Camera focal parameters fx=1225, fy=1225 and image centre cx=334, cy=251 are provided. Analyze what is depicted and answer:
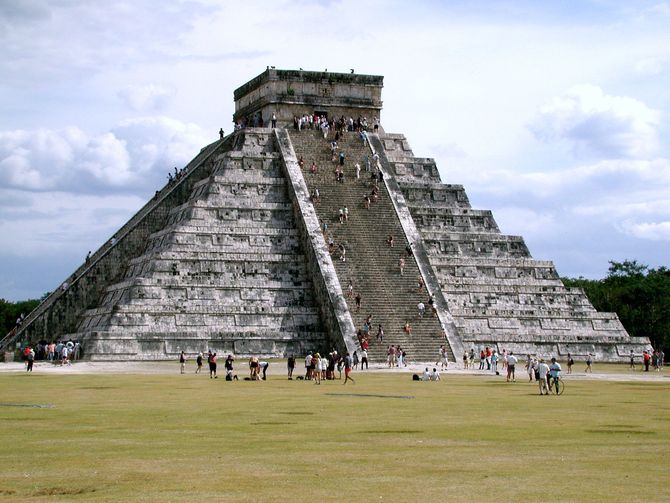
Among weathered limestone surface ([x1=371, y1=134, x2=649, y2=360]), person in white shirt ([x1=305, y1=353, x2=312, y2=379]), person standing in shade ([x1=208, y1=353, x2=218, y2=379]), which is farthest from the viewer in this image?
weathered limestone surface ([x1=371, y1=134, x2=649, y2=360])

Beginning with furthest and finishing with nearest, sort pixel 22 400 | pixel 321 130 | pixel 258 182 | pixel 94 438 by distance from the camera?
pixel 321 130, pixel 258 182, pixel 22 400, pixel 94 438

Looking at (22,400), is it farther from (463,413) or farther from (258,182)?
(258,182)

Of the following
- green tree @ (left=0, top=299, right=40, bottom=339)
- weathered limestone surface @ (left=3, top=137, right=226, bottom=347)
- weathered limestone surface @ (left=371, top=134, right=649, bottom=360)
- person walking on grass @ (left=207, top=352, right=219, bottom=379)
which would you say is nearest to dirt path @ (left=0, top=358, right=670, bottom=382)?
person walking on grass @ (left=207, top=352, right=219, bottom=379)

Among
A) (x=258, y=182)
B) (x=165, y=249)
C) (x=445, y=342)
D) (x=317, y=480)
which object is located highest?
(x=258, y=182)

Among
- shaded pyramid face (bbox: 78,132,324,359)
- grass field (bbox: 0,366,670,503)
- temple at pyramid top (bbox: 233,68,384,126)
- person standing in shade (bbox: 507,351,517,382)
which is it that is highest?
temple at pyramid top (bbox: 233,68,384,126)

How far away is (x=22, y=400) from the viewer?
27.4 m

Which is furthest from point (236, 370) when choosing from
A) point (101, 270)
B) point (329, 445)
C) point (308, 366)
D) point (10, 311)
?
point (10, 311)

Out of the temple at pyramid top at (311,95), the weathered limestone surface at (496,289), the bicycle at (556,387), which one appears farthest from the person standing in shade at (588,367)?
the temple at pyramid top at (311,95)

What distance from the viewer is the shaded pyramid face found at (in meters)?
45.4

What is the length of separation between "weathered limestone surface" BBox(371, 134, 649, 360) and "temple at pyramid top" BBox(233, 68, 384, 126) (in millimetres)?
2176

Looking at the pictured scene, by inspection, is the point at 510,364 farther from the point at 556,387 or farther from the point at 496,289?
the point at 496,289

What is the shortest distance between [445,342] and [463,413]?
20.9m

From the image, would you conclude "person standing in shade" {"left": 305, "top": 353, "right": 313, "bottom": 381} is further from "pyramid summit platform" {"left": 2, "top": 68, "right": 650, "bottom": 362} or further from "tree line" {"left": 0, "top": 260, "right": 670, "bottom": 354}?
"tree line" {"left": 0, "top": 260, "right": 670, "bottom": 354}

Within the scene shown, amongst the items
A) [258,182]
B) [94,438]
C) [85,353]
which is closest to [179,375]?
[85,353]
